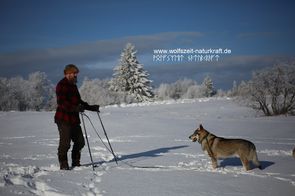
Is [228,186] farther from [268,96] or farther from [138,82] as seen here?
[138,82]

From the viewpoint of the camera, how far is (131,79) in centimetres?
5266

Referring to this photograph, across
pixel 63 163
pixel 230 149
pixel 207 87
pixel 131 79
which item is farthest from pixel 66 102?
pixel 207 87

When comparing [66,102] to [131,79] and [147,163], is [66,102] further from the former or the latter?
[131,79]

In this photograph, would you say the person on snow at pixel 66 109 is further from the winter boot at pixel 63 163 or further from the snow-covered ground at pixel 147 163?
the snow-covered ground at pixel 147 163

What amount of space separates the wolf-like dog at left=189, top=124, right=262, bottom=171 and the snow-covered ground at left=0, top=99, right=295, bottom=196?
300 millimetres

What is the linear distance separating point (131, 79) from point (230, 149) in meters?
44.4

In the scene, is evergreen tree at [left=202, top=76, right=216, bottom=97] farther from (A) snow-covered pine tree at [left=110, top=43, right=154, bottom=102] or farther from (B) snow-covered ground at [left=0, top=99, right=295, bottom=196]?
(B) snow-covered ground at [left=0, top=99, right=295, bottom=196]

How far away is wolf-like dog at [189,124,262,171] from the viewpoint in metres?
8.45

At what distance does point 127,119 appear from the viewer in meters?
22.4

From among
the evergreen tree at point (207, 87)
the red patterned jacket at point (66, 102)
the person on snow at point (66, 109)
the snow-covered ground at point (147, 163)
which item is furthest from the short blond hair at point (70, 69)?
the evergreen tree at point (207, 87)

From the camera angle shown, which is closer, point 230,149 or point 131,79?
point 230,149

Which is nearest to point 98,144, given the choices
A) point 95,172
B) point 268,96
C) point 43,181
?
point 95,172

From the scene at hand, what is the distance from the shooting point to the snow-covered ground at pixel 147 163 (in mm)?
6098

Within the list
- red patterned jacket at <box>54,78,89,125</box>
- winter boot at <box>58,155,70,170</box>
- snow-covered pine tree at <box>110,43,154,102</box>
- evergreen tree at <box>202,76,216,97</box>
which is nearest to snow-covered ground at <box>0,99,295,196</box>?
winter boot at <box>58,155,70,170</box>
